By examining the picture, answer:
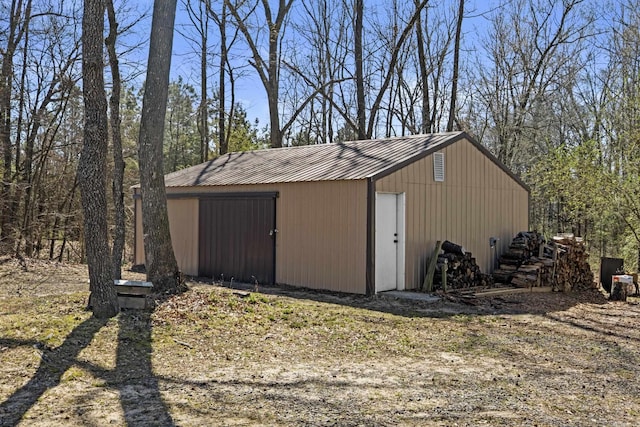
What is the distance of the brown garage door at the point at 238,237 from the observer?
11750mm

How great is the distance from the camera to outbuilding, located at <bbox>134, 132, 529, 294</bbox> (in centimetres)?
1042

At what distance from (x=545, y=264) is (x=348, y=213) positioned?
4311 mm

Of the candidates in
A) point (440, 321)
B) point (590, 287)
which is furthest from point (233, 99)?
point (440, 321)

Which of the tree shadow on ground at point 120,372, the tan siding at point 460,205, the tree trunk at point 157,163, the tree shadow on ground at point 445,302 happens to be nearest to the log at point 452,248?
the tan siding at point 460,205

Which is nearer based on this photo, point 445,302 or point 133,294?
point 133,294

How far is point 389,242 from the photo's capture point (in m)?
10.6

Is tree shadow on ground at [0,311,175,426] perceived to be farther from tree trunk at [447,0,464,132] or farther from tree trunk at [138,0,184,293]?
tree trunk at [447,0,464,132]

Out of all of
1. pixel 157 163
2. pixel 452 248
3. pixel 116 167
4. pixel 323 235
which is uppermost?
pixel 116 167

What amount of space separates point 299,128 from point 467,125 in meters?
7.80

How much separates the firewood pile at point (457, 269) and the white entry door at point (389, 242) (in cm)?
74

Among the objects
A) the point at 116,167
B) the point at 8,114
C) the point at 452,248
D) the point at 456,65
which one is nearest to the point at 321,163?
the point at 452,248

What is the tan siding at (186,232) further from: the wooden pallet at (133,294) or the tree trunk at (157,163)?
the wooden pallet at (133,294)

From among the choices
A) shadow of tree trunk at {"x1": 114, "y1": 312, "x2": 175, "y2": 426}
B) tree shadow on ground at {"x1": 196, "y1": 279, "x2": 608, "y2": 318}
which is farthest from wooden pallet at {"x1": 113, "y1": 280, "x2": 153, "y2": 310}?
tree shadow on ground at {"x1": 196, "y1": 279, "x2": 608, "y2": 318}

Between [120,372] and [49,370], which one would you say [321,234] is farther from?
[49,370]
